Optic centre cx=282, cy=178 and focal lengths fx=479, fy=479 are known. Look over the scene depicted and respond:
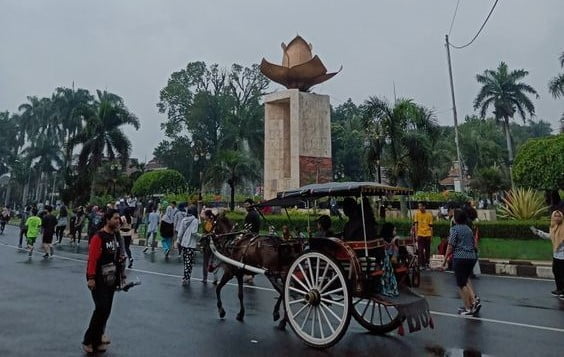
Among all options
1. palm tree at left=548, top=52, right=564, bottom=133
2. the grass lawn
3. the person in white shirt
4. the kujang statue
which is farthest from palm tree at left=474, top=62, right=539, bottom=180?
the person in white shirt

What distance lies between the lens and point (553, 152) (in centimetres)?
2359

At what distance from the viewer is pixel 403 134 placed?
68.6 feet

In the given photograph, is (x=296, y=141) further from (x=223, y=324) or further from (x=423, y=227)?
(x=223, y=324)

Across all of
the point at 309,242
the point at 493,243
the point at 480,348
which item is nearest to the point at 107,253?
the point at 309,242

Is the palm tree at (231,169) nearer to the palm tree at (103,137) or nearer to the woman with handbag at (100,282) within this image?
the palm tree at (103,137)

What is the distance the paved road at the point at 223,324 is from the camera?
5391mm

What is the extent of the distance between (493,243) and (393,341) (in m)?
11.5

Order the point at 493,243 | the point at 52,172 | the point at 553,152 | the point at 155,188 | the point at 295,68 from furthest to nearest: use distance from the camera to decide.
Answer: the point at 52,172
the point at 155,188
the point at 295,68
the point at 553,152
the point at 493,243

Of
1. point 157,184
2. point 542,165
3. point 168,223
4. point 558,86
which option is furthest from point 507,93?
point 168,223

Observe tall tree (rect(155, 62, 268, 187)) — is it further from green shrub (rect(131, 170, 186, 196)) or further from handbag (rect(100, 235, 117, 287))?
handbag (rect(100, 235, 117, 287))

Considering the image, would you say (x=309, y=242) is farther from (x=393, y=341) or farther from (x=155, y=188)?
(x=155, y=188)

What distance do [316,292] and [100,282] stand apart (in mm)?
2436

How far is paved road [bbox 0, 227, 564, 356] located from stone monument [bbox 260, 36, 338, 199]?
606 inches

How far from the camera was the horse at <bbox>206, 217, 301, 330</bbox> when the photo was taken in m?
6.64
